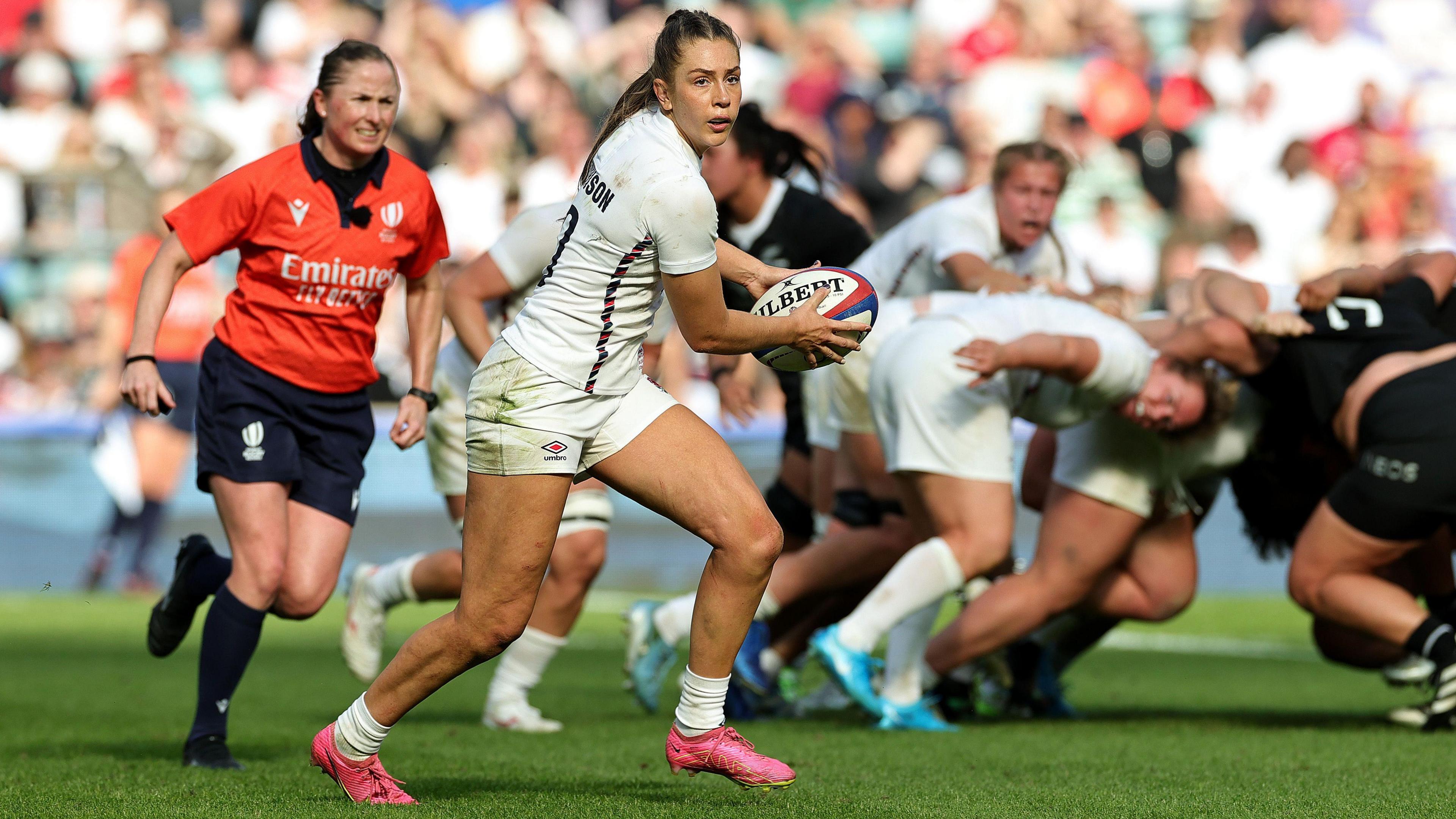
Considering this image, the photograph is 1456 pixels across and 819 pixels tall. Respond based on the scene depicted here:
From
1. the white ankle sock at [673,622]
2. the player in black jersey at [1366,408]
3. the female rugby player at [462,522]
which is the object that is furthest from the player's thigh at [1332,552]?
the female rugby player at [462,522]

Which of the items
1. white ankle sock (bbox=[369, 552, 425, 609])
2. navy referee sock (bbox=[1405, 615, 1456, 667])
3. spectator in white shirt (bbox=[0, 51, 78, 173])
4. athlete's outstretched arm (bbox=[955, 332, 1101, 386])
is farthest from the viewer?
spectator in white shirt (bbox=[0, 51, 78, 173])

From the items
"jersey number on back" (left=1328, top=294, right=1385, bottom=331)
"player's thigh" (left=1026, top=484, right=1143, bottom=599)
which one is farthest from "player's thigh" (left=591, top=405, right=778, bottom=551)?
"jersey number on back" (left=1328, top=294, right=1385, bottom=331)

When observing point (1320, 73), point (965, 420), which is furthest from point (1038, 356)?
point (1320, 73)

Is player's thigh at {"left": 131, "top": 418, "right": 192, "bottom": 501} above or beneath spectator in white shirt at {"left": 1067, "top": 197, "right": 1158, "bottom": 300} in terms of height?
beneath

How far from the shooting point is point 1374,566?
238 inches

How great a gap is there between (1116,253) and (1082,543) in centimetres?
859

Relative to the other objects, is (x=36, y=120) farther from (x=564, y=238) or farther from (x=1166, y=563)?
(x=564, y=238)

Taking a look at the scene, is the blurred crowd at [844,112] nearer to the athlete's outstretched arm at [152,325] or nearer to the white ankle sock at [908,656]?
the white ankle sock at [908,656]

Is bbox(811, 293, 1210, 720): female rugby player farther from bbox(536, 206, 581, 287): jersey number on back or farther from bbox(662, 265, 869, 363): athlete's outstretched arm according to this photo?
bbox(536, 206, 581, 287): jersey number on back

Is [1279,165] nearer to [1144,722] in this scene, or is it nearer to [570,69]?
[570,69]

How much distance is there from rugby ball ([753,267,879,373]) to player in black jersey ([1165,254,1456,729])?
2.24 meters

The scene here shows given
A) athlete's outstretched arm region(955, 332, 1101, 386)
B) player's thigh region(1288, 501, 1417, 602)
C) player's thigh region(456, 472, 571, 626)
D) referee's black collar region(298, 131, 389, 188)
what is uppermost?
referee's black collar region(298, 131, 389, 188)

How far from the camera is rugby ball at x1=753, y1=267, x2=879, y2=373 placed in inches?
166

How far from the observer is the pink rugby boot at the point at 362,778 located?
4.31m
